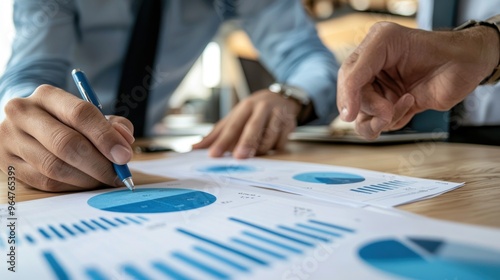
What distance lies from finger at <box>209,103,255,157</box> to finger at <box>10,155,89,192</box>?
0.90ft

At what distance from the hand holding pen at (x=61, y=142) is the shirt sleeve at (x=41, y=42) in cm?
22

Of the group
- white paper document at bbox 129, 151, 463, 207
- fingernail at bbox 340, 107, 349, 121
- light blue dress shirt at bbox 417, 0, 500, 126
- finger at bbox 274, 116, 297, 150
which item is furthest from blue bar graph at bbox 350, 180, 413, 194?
light blue dress shirt at bbox 417, 0, 500, 126

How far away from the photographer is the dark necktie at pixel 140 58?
0.89 m

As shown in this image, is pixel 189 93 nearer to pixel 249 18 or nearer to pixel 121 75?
pixel 249 18

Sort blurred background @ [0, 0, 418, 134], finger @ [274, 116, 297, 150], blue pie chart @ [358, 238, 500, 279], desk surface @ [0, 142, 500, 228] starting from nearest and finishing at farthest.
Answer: blue pie chart @ [358, 238, 500, 279]
desk surface @ [0, 142, 500, 228]
finger @ [274, 116, 297, 150]
blurred background @ [0, 0, 418, 134]

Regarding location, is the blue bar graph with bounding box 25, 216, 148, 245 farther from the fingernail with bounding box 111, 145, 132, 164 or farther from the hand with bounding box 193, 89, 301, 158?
the hand with bounding box 193, 89, 301, 158

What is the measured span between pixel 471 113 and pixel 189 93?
6.57 feet

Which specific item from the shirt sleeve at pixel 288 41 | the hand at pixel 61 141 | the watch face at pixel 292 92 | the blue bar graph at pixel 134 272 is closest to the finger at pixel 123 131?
the hand at pixel 61 141

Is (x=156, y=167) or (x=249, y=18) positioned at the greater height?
(x=249, y=18)

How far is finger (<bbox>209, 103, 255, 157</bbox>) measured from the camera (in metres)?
0.66

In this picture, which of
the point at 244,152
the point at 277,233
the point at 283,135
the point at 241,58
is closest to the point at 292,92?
the point at 283,135

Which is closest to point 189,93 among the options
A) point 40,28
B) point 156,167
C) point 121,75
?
point 121,75

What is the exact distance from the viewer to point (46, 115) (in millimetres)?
410

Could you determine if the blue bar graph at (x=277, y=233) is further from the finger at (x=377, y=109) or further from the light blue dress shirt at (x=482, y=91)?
the light blue dress shirt at (x=482, y=91)
